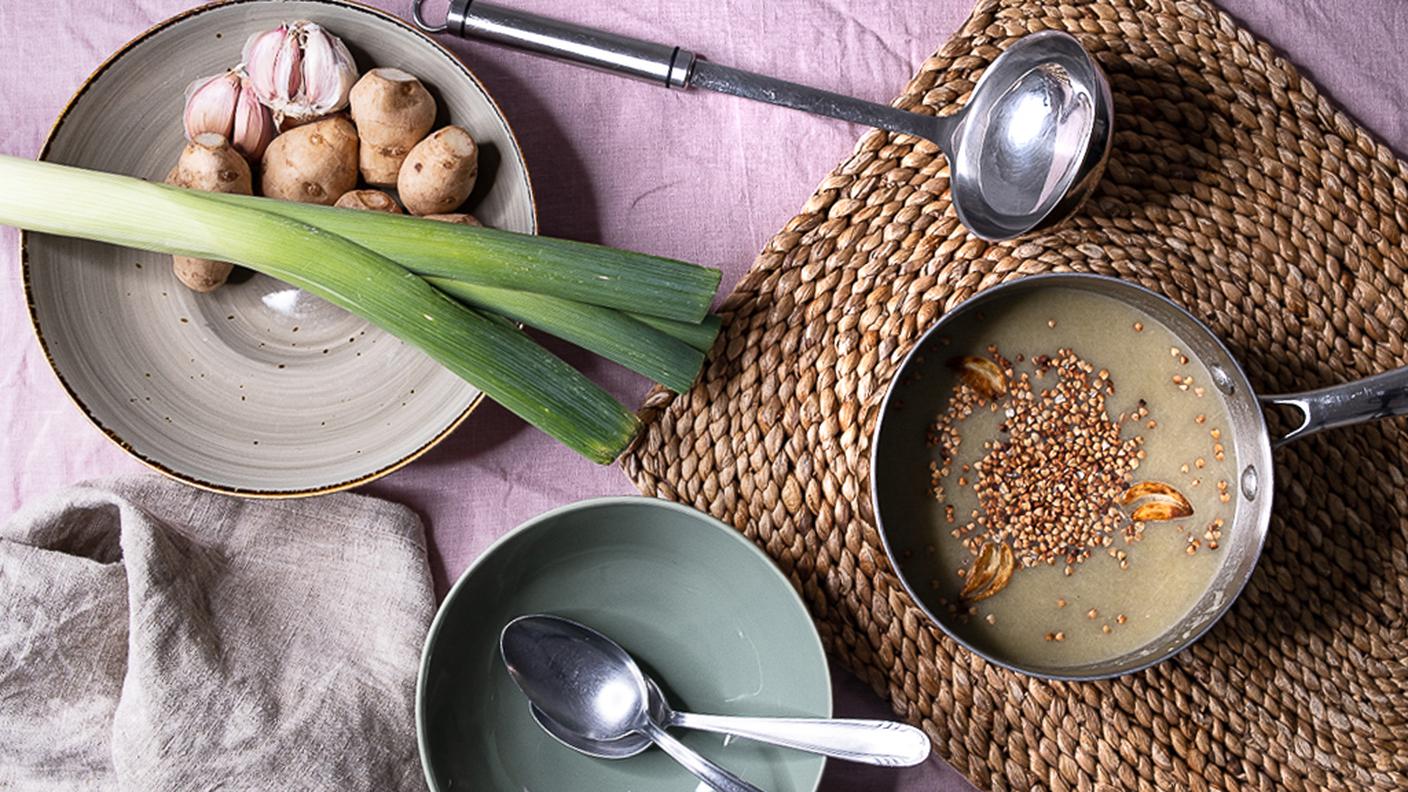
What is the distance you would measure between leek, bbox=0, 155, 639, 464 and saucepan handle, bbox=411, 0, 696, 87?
9.2 inches

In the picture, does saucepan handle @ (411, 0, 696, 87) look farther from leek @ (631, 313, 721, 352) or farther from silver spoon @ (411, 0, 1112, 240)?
leek @ (631, 313, 721, 352)

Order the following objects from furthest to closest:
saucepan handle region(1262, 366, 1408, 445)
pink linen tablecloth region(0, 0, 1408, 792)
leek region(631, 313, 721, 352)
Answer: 1. pink linen tablecloth region(0, 0, 1408, 792)
2. leek region(631, 313, 721, 352)
3. saucepan handle region(1262, 366, 1408, 445)

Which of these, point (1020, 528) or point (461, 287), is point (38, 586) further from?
point (1020, 528)

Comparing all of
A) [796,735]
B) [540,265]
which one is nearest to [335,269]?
[540,265]

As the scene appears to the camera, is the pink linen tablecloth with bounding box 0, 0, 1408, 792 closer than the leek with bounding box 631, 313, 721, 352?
No

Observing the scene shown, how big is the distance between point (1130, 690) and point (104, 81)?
947mm

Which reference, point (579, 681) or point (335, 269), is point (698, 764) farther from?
point (335, 269)

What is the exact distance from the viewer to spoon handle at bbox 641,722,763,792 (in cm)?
81

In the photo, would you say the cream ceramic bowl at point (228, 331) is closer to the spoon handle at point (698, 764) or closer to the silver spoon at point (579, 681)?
the silver spoon at point (579, 681)

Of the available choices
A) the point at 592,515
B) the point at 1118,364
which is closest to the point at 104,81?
the point at 592,515

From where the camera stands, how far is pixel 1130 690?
34.0 inches

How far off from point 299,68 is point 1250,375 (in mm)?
784

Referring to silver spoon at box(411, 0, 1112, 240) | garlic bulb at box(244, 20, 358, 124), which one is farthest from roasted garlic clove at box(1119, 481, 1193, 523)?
garlic bulb at box(244, 20, 358, 124)

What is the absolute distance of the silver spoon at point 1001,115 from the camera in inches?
32.8
